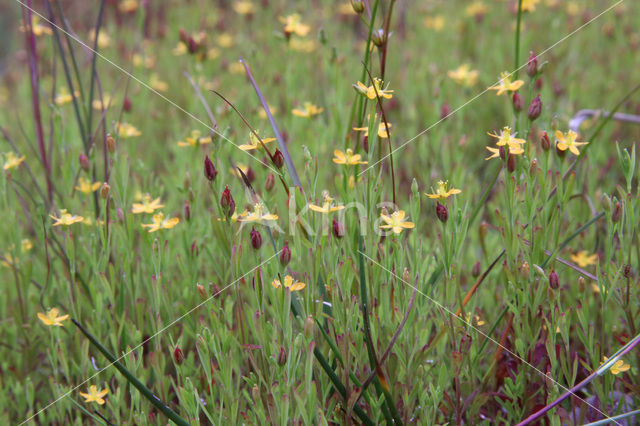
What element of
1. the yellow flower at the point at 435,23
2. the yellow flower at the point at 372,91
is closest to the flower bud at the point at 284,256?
the yellow flower at the point at 372,91

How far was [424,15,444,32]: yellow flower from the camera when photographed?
4.01 meters

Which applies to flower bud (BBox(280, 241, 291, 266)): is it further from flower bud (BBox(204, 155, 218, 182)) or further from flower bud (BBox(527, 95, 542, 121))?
flower bud (BBox(527, 95, 542, 121))

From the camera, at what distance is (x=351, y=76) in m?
3.65

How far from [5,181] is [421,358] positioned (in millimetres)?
1345

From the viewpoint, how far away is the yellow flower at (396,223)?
4.39 feet

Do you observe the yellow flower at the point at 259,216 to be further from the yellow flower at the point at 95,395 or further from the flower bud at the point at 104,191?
the yellow flower at the point at 95,395

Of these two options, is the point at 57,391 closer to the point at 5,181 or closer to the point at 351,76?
the point at 5,181

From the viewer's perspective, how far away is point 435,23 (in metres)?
4.17

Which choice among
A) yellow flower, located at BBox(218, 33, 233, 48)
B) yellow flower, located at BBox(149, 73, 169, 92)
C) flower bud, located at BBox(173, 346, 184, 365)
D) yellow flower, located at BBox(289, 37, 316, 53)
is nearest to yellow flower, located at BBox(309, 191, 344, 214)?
flower bud, located at BBox(173, 346, 184, 365)

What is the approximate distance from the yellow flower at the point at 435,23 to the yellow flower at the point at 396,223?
9.51 ft

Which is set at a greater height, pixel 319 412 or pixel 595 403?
pixel 319 412

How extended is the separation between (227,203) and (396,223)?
1.29 ft

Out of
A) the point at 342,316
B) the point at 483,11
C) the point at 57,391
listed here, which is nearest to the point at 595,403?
the point at 342,316

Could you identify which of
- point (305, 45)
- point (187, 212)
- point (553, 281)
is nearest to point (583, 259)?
point (553, 281)
